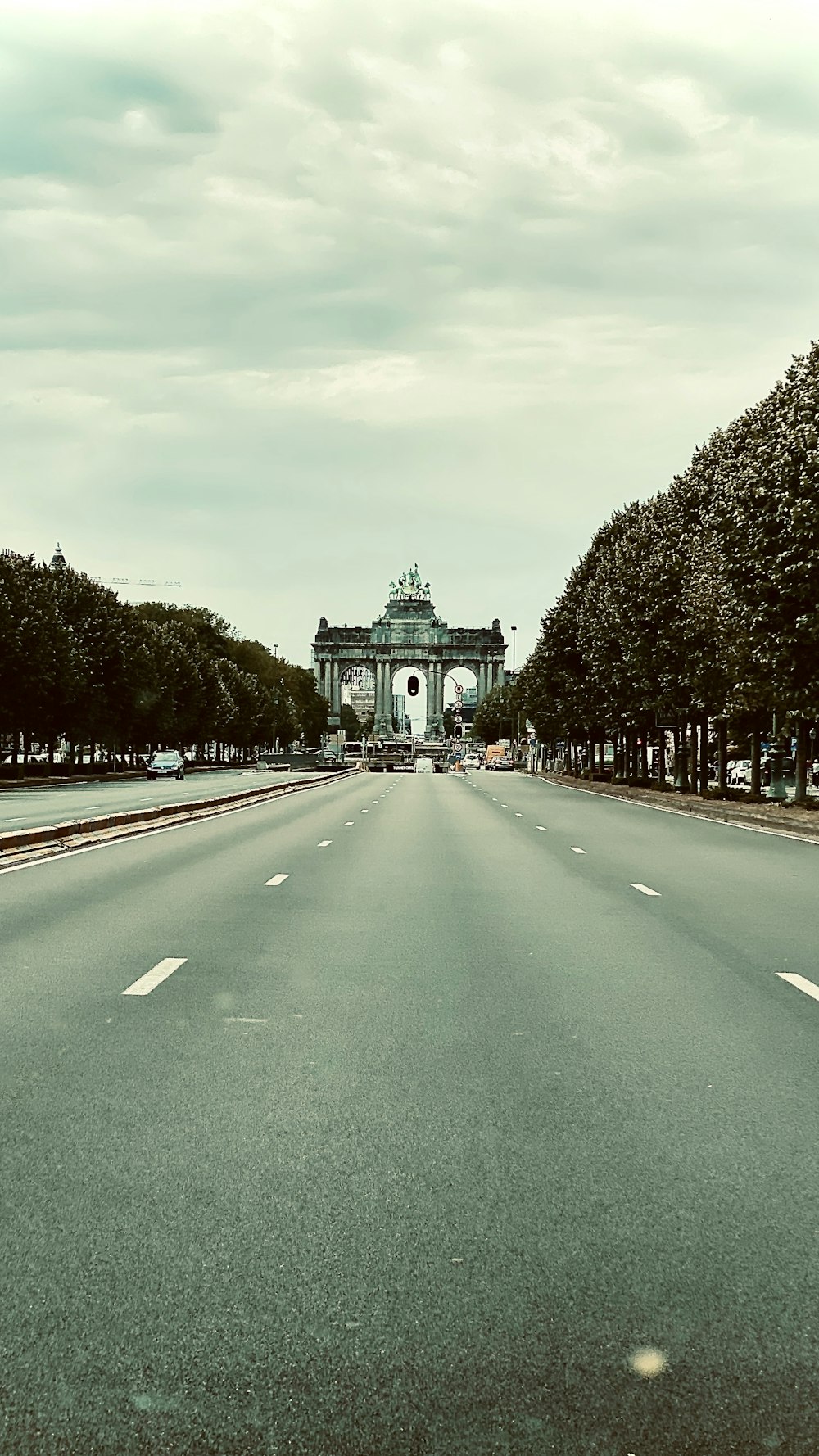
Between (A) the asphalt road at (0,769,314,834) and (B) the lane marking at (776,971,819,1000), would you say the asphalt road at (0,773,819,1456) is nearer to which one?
(B) the lane marking at (776,971,819,1000)

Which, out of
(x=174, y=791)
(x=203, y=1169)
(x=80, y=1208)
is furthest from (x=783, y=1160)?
(x=174, y=791)

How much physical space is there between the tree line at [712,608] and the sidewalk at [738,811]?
1964 millimetres

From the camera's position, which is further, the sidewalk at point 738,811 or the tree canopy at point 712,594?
the sidewalk at point 738,811

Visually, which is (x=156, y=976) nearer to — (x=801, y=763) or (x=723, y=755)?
(x=801, y=763)

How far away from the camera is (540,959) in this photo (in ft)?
41.1

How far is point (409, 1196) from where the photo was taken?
19.1ft

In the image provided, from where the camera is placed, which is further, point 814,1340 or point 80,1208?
point 80,1208

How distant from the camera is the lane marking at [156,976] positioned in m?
10.7

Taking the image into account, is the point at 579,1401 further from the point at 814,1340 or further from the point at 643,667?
the point at 643,667

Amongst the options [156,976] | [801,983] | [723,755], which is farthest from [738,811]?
[156,976]

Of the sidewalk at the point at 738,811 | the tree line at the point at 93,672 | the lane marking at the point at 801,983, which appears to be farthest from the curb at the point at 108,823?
the tree line at the point at 93,672

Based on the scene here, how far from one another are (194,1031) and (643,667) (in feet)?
172

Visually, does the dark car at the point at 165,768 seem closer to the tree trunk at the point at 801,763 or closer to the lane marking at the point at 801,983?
the tree trunk at the point at 801,763

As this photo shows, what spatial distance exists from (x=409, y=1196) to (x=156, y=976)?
5.87 meters
